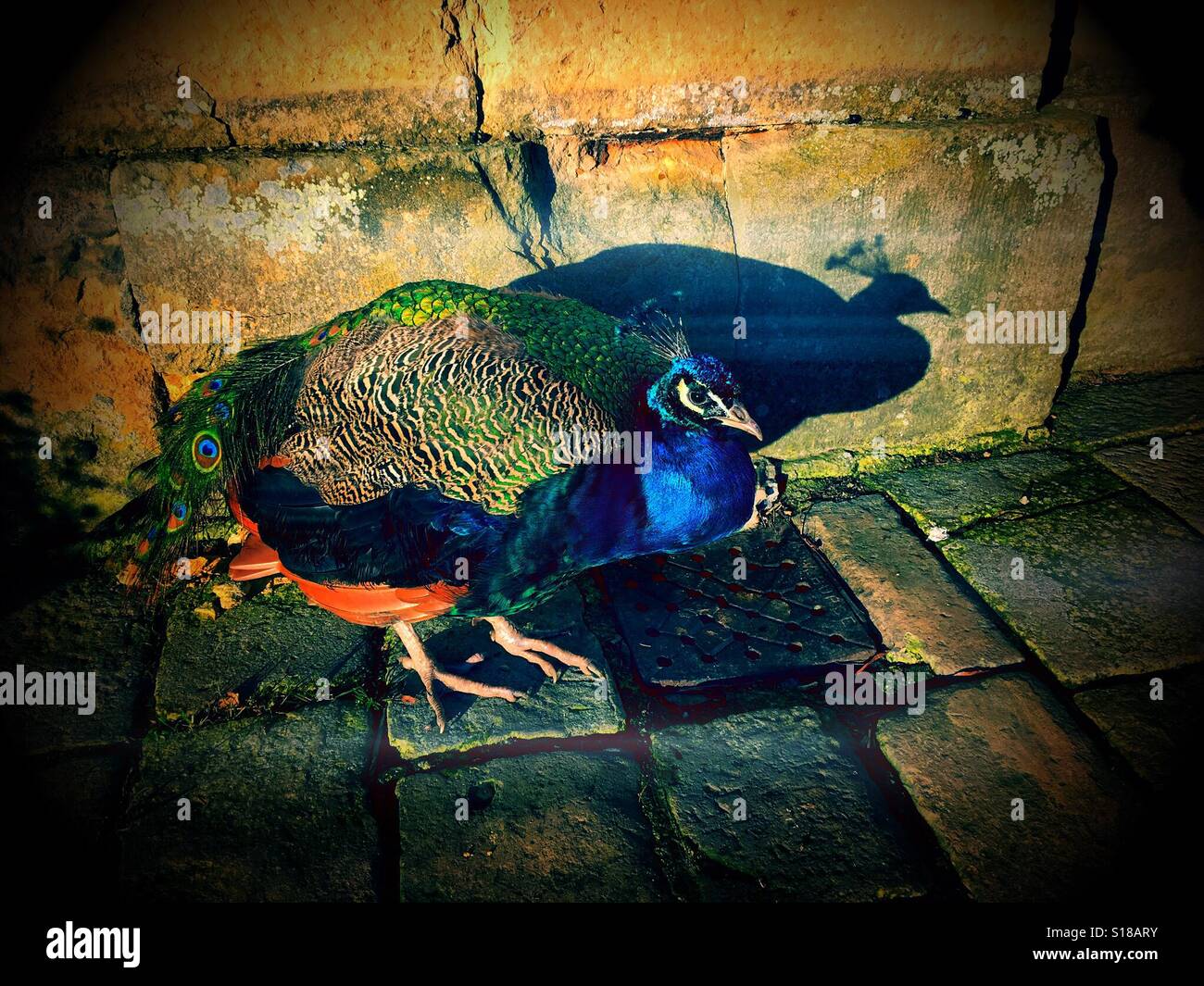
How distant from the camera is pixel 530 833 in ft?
7.74

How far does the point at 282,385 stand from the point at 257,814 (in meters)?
1.50

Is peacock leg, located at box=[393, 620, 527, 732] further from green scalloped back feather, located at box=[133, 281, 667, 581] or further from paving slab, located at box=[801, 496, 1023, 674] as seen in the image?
paving slab, located at box=[801, 496, 1023, 674]

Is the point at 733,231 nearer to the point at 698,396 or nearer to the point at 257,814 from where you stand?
the point at 698,396

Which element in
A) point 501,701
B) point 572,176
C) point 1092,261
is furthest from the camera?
point 1092,261

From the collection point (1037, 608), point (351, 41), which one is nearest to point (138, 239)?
point (351, 41)

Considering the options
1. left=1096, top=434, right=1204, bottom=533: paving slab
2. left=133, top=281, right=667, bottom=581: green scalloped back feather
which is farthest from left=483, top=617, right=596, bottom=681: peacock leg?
left=1096, top=434, right=1204, bottom=533: paving slab

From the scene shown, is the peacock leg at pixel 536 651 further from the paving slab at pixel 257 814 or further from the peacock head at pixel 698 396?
the peacock head at pixel 698 396

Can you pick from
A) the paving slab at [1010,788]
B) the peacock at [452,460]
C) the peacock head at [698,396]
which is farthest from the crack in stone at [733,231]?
the paving slab at [1010,788]

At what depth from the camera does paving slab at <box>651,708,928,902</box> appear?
2.20 meters

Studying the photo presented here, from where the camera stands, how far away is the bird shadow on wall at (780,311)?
11.4ft

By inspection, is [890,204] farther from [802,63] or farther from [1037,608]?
[1037,608]

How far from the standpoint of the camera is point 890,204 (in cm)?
337

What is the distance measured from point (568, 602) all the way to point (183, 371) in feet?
6.87

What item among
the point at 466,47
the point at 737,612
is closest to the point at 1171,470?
the point at 737,612
